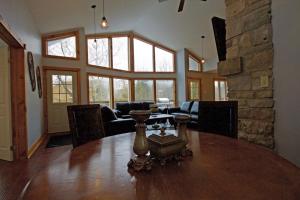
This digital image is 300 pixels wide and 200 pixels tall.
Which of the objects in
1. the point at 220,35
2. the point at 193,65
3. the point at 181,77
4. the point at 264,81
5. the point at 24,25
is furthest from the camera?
the point at 193,65

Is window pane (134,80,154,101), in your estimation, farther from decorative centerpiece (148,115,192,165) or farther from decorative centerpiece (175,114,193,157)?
decorative centerpiece (148,115,192,165)

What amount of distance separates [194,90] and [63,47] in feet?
17.7

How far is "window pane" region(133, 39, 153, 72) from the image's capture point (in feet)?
26.0

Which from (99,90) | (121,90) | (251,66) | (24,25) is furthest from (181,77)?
(251,66)

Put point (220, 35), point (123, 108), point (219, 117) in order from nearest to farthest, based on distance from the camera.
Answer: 1. point (219, 117)
2. point (220, 35)
3. point (123, 108)

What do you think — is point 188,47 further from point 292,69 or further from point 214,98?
point 292,69

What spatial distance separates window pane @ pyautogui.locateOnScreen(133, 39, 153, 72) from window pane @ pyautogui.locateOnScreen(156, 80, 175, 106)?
77 centimetres

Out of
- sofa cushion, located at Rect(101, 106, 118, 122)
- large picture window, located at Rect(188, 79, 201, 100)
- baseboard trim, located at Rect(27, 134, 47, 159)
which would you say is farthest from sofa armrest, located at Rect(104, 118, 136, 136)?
large picture window, located at Rect(188, 79, 201, 100)

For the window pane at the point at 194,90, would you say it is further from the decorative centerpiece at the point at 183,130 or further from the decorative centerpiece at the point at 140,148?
the decorative centerpiece at the point at 140,148

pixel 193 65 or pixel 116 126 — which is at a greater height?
pixel 193 65

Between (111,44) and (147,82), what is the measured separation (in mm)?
2064

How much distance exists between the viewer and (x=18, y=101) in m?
3.20

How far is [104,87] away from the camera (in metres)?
6.88

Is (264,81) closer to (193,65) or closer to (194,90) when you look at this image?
(194,90)
